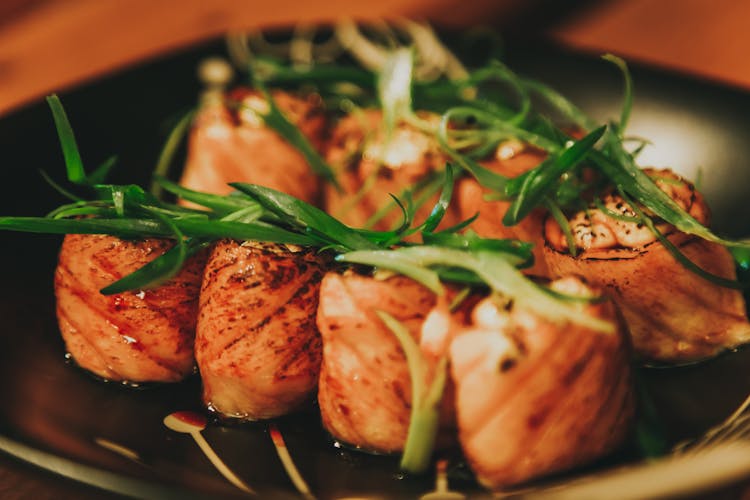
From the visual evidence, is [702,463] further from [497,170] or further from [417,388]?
[497,170]

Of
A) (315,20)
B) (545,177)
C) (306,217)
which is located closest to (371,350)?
(306,217)

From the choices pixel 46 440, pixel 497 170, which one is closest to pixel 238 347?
pixel 46 440

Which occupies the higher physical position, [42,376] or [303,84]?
[303,84]

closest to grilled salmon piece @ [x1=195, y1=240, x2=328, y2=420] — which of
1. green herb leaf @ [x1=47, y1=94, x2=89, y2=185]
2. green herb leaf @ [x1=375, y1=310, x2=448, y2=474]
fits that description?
green herb leaf @ [x1=375, y1=310, x2=448, y2=474]

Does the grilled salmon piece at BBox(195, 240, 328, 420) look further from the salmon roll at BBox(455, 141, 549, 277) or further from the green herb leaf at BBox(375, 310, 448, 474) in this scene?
the salmon roll at BBox(455, 141, 549, 277)

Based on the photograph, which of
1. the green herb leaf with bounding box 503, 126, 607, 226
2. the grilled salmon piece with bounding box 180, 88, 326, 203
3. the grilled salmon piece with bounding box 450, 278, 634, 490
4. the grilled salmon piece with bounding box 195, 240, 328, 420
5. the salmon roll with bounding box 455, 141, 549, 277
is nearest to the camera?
the grilled salmon piece with bounding box 450, 278, 634, 490

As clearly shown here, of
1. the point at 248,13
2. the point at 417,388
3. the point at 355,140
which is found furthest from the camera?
the point at 248,13

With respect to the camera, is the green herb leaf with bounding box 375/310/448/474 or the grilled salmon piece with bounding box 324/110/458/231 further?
the grilled salmon piece with bounding box 324/110/458/231
